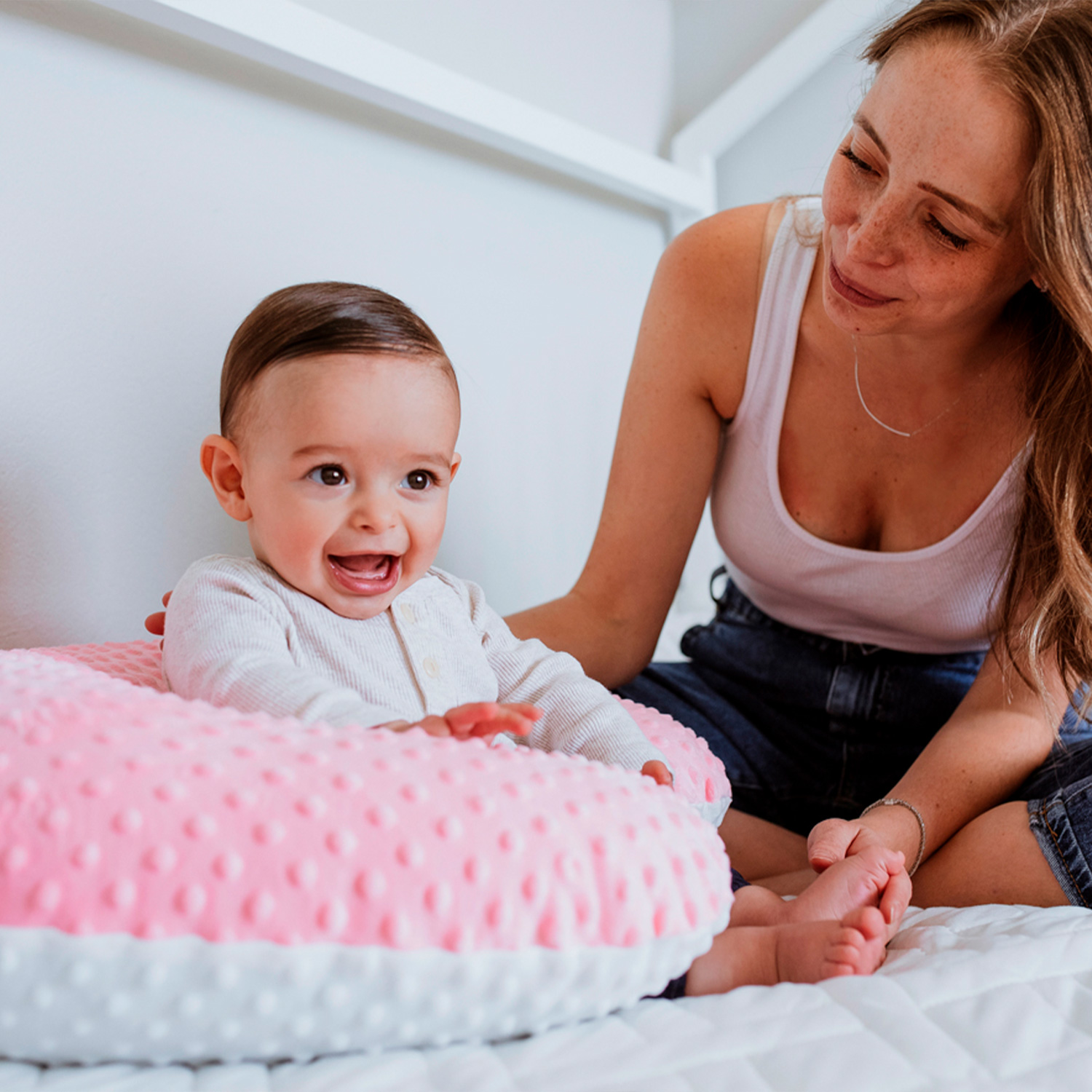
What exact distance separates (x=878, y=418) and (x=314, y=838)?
2.66 ft

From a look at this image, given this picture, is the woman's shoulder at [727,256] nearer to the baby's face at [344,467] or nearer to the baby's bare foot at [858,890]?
the baby's face at [344,467]

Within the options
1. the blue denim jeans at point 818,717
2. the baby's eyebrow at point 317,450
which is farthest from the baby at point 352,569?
the blue denim jeans at point 818,717

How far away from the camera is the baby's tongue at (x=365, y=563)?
0.76m

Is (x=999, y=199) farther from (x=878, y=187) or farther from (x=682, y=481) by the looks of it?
(x=682, y=481)

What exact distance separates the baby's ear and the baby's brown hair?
0.02 meters

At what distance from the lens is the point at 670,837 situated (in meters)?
0.54

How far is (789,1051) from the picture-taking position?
1.61ft

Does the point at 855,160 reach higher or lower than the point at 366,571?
higher

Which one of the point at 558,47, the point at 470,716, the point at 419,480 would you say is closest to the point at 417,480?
the point at 419,480

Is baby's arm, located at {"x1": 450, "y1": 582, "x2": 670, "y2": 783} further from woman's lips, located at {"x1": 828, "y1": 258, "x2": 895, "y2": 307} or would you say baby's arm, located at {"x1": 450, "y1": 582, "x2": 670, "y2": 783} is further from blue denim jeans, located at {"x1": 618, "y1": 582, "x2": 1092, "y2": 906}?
woman's lips, located at {"x1": 828, "y1": 258, "x2": 895, "y2": 307}

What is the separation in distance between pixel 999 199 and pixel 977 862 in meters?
0.53

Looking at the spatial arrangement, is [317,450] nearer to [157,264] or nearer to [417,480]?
[417,480]

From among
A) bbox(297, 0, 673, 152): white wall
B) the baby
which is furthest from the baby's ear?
bbox(297, 0, 673, 152): white wall

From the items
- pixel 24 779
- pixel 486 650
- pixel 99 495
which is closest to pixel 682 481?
pixel 486 650
